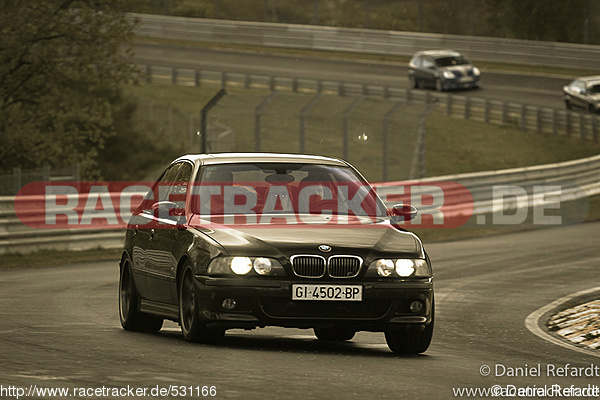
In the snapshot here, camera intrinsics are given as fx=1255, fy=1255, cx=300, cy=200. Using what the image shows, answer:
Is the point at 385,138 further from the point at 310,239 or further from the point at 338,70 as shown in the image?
the point at 338,70

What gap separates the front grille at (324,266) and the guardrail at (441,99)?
107 feet

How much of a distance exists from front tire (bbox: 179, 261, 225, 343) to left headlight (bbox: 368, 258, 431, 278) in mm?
1266

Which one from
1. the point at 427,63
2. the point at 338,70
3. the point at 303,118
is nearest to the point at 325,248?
the point at 303,118

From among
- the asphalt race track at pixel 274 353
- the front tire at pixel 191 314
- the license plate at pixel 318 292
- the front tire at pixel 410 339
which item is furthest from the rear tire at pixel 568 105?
the license plate at pixel 318 292

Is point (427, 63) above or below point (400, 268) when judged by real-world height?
below

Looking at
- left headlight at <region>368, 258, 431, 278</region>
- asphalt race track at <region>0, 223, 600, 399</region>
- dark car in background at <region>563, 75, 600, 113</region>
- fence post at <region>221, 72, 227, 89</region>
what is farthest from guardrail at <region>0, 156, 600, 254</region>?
fence post at <region>221, 72, 227, 89</region>

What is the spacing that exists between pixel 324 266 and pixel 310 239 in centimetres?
24

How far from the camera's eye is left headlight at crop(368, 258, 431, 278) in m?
9.14

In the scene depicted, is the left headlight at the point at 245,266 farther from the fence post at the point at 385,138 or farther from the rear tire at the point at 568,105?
the rear tire at the point at 568,105

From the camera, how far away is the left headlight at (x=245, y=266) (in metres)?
9.02

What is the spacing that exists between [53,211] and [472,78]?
32.1 metres

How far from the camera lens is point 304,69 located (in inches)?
2201

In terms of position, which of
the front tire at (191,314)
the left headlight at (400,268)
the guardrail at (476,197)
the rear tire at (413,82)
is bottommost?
the rear tire at (413,82)

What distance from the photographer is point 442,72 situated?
49406 mm
